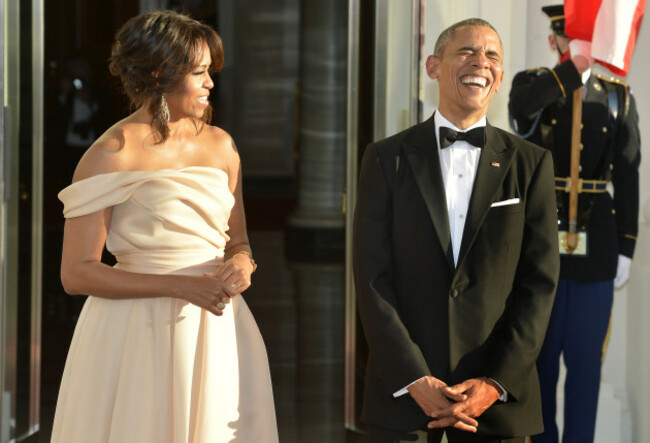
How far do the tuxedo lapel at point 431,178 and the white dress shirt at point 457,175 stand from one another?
31 mm

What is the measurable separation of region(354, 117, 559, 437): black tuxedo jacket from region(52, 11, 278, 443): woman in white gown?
353mm

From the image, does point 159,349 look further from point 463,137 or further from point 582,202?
point 582,202

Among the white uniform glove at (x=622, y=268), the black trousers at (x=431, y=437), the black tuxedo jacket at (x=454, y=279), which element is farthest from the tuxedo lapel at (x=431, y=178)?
the white uniform glove at (x=622, y=268)

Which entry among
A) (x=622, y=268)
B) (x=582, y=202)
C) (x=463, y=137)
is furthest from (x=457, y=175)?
(x=622, y=268)

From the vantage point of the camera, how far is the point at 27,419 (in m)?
4.53

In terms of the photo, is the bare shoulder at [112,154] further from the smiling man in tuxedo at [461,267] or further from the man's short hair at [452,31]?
the man's short hair at [452,31]

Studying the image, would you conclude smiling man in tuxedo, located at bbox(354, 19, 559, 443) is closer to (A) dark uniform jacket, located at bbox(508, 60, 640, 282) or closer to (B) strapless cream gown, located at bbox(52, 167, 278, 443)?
(B) strapless cream gown, located at bbox(52, 167, 278, 443)

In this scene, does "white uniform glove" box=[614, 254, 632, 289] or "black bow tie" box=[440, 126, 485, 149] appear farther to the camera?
"white uniform glove" box=[614, 254, 632, 289]

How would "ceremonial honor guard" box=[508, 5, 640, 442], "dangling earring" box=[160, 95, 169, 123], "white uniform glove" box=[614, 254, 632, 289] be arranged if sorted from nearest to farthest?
"dangling earring" box=[160, 95, 169, 123]
"ceremonial honor guard" box=[508, 5, 640, 442]
"white uniform glove" box=[614, 254, 632, 289]

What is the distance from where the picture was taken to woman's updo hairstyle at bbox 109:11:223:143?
2.55 metres

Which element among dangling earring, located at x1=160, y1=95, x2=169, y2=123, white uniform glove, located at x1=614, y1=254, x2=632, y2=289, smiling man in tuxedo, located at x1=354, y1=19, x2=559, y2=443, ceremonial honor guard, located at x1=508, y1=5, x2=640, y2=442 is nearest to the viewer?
smiling man in tuxedo, located at x1=354, y1=19, x2=559, y2=443

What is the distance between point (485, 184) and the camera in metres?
2.55

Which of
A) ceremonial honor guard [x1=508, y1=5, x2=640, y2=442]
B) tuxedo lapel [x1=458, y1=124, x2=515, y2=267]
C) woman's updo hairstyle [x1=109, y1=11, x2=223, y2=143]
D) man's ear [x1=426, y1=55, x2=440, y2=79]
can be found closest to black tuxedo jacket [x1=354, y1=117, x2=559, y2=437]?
tuxedo lapel [x1=458, y1=124, x2=515, y2=267]

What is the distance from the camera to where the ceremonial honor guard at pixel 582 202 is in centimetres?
375
